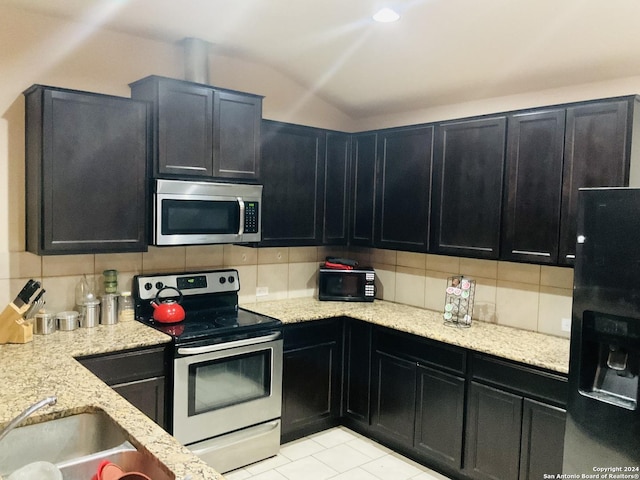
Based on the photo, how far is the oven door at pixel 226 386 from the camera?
A: 2.80 metres

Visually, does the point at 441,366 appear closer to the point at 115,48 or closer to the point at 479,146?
the point at 479,146

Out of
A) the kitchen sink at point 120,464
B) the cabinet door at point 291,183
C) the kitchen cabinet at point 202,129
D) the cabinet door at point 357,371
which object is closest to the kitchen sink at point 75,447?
the kitchen sink at point 120,464

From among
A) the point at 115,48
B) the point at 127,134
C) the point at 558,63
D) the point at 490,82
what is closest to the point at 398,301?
the point at 490,82

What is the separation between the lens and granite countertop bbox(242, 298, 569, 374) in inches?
107

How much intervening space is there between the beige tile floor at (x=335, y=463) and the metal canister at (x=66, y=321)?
49.5 inches

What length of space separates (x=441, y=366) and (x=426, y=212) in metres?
1.03

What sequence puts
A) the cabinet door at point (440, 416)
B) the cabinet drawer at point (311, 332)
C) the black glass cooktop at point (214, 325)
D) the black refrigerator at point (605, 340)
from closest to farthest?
the black refrigerator at point (605, 340), the black glass cooktop at point (214, 325), the cabinet door at point (440, 416), the cabinet drawer at point (311, 332)

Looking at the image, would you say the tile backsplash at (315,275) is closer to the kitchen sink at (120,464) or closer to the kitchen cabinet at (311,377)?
the kitchen cabinet at (311,377)

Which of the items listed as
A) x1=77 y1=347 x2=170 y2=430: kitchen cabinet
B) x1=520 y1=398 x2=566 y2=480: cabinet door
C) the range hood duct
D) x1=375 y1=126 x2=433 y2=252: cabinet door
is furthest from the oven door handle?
the range hood duct

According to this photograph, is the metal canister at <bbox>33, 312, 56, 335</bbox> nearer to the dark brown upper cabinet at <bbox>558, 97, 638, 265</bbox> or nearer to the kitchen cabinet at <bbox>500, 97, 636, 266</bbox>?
the kitchen cabinet at <bbox>500, 97, 636, 266</bbox>

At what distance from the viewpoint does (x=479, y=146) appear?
3139 millimetres

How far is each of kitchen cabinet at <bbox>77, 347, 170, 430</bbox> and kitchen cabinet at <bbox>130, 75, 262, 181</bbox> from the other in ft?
3.36

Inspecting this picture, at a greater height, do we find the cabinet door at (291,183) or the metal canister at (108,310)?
the cabinet door at (291,183)

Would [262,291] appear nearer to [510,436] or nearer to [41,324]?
[41,324]
